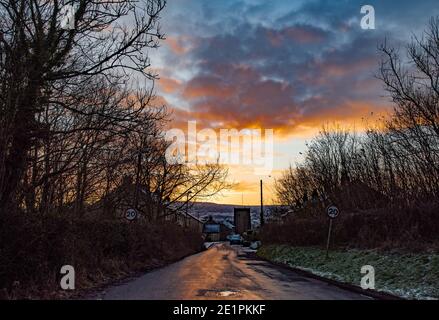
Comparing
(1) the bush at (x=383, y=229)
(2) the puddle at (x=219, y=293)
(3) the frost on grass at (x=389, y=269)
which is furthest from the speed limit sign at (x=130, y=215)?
(2) the puddle at (x=219, y=293)

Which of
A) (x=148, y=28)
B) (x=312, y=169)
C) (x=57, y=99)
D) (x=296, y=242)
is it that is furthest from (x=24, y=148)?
(x=312, y=169)

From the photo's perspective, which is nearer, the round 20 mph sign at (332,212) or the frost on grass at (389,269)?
the frost on grass at (389,269)

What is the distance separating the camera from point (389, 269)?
16719 millimetres

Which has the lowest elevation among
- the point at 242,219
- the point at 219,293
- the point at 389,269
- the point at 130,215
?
the point at 242,219

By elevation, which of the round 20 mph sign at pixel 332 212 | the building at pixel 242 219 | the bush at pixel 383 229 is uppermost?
the round 20 mph sign at pixel 332 212

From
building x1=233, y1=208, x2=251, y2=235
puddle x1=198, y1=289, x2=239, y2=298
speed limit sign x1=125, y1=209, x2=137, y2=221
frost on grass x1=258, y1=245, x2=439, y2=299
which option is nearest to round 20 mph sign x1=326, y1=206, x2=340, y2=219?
frost on grass x1=258, y1=245, x2=439, y2=299

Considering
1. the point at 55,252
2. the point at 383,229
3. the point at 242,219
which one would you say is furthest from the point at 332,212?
the point at 242,219

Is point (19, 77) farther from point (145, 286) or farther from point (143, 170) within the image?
point (143, 170)

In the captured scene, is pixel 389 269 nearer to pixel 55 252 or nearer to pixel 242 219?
pixel 55 252

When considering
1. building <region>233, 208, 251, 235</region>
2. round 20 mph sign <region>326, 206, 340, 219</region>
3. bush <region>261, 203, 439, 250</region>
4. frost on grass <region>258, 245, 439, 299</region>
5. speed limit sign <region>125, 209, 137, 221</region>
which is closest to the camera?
frost on grass <region>258, 245, 439, 299</region>

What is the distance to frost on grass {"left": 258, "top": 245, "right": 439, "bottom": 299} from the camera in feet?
44.2

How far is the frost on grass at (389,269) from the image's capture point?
13.5 meters

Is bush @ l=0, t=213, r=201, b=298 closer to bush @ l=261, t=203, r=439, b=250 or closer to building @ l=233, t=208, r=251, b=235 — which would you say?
bush @ l=261, t=203, r=439, b=250

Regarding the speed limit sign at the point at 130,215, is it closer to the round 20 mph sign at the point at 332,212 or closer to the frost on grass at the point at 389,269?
the frost on grass at the point at 389,269
